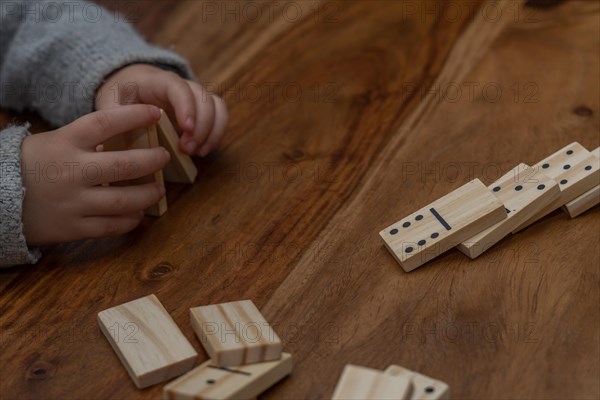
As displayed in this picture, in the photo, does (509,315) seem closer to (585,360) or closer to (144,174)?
(585,360)

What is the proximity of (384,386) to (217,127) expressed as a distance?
50 cm

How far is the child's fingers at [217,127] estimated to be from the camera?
1.08 m

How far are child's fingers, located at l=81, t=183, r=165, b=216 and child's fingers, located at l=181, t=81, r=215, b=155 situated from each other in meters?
0.10

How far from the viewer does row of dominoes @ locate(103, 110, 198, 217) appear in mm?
992

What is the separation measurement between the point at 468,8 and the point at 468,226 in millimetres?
585

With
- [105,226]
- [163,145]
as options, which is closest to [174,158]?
[163,145]

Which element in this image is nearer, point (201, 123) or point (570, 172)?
point (570, 172)

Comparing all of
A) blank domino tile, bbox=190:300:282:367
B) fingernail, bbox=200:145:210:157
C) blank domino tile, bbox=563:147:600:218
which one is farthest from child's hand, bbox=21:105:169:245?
blank domino tile, bbox=563:147:600:218

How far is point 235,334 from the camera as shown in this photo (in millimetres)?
767

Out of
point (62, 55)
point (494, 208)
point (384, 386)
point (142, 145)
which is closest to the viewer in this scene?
point (384, 386)

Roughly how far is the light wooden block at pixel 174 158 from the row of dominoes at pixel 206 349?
0.26m

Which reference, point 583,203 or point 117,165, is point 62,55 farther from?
point 583,203

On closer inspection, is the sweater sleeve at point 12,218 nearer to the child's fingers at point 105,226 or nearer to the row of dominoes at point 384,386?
the child's fingers at point 105,226

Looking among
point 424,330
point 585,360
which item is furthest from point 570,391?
point 424,330
